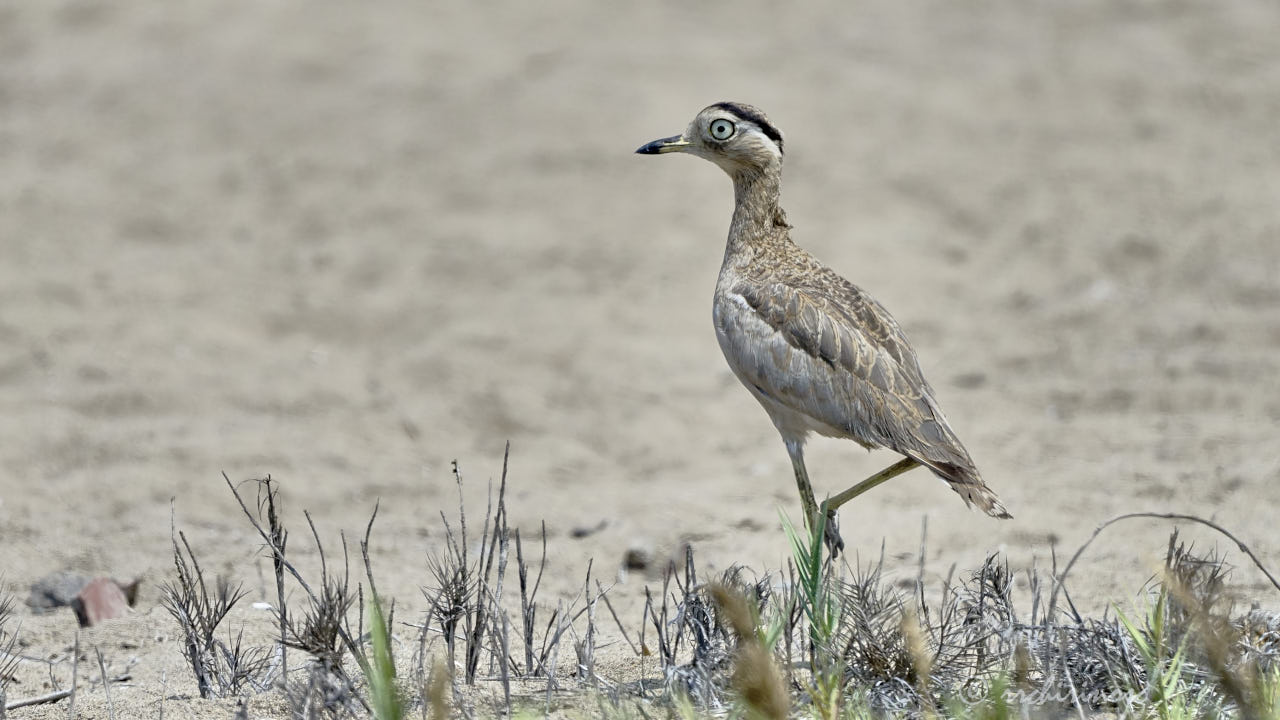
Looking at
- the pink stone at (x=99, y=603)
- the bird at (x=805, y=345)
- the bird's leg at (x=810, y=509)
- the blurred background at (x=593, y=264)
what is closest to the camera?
the bird's leg at (x=810, y=509)

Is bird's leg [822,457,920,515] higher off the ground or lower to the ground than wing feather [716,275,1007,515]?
lower

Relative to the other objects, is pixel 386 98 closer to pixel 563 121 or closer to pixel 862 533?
pixel 563 121

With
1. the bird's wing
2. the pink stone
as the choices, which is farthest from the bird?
the pink stone

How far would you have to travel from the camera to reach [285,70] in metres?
11.2

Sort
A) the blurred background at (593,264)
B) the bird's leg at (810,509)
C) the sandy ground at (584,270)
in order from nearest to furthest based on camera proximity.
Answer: the bird's leg at (810,509), the sandy ground at (584,270), the blurred background at (593,264)

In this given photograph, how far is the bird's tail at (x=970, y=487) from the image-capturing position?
4195 mm

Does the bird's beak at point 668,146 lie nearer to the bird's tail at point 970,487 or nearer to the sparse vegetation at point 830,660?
the bird's tail at point 970,487

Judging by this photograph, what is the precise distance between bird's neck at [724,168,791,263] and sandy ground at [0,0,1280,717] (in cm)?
117

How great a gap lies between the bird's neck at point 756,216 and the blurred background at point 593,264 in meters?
1.32

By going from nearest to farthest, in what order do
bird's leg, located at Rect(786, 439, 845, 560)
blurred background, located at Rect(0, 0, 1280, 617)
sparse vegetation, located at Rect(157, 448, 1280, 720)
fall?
sparse vegetation, located at Rect(157, 448, 1280, 720) < bird's leg, located at Rect(786, 439, 845, 560) < blurred background, located at Rect(0, 0, 1280, 617)

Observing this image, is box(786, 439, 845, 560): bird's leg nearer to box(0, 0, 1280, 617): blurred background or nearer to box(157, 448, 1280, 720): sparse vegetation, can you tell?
box(157, 448, 1280, 720): sparse vegetation

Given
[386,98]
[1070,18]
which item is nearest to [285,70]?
[386,98]

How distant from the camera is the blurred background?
6.64 meters

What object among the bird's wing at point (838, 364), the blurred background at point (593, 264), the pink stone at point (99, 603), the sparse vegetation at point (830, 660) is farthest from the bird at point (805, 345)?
the pink stone at point (99, 603)
